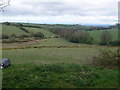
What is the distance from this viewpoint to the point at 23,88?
24.1 ft

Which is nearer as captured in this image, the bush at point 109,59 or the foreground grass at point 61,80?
the foreground grass at point 61,80

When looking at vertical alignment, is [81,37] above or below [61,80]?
above

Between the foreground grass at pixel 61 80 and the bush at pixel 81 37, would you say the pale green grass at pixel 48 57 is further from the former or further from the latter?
the bush at pixel 81 37

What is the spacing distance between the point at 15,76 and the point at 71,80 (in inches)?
109

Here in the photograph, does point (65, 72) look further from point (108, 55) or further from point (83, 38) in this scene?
point (83, 38)

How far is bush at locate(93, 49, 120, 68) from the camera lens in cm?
1190

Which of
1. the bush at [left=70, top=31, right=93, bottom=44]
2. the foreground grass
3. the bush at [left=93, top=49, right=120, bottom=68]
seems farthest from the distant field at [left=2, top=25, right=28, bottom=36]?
the foreground grass

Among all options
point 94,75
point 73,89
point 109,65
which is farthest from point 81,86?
point 109,65

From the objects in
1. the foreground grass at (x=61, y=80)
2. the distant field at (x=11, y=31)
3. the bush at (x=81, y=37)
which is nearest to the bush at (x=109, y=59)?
the foreground grass at (x=61, y=80)

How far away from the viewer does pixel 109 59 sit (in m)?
12.2

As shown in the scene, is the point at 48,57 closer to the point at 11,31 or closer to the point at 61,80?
the point at 61,80

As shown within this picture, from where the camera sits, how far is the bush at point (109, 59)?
1190 centimetres

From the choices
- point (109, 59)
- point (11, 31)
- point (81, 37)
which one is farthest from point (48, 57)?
point (11, 31)

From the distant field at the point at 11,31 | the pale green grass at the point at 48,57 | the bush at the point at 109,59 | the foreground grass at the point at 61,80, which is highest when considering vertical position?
the distant field at the point at 11,31
